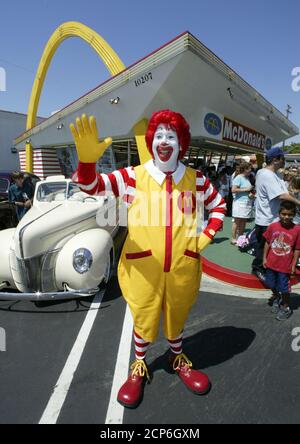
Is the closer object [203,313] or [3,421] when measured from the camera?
[3,421]

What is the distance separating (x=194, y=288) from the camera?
2.07 m

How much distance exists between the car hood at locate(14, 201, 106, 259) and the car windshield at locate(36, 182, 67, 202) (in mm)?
245

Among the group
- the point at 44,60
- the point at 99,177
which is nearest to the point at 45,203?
the point at 99,177

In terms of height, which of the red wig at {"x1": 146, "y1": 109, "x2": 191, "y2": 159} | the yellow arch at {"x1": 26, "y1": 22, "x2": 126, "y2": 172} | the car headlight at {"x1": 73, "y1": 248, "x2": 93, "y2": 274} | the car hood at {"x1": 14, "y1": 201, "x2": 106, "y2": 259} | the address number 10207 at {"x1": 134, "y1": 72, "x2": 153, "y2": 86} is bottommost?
the car headlight at {"x1": 73, "y1": 248, "x2": 93, "y2": 274}

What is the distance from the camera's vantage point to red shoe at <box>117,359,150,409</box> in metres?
1.97

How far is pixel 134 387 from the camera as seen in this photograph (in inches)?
80.9

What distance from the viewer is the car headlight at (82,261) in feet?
10.4

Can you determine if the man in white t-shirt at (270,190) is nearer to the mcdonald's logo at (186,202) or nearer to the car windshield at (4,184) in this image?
the mcdonald's logo at (186,202)

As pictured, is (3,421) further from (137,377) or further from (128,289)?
(128,289)

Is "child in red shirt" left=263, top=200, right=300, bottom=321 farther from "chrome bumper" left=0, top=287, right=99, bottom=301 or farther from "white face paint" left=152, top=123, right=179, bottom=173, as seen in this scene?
"chrome bumper" left=0, top=287, right=99, bottom=301

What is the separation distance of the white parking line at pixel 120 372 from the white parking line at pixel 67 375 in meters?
0.34

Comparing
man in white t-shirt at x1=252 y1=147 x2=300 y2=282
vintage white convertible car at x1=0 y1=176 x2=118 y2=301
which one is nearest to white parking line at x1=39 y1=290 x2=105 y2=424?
vintage white convertible car at x1=0 y1=176 x2=118 y2=301
